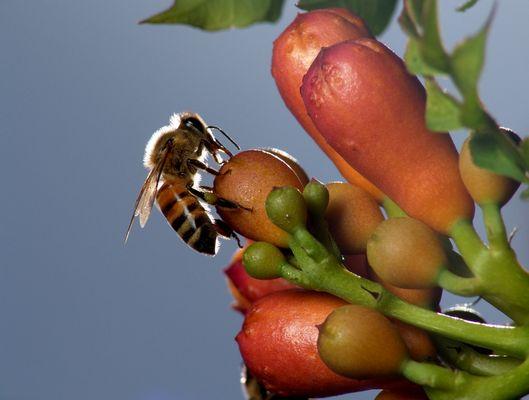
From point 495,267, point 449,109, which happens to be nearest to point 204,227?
point 495,267

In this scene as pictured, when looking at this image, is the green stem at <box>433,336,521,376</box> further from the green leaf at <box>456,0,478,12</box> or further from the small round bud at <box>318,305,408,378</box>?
the green leaf at <box>456,0,478,12</box>

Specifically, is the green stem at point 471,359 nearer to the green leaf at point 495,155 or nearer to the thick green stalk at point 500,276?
the thick green stalk at point 500,276

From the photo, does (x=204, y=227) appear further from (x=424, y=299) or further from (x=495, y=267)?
(x=495, y=267)

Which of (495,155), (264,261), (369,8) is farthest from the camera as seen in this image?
(369,8)

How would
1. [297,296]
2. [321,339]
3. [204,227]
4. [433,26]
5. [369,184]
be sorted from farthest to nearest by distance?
[204,227], [369,184], [297,296], [321,339], [433,26]

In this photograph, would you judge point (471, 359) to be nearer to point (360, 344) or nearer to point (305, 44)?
point (360, 344)

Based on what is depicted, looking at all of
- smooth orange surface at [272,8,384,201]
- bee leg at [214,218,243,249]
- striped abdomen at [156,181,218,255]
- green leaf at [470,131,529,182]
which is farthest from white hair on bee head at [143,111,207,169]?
green leaf at [470,131,529,182]

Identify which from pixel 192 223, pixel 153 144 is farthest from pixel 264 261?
pixel 153 144
